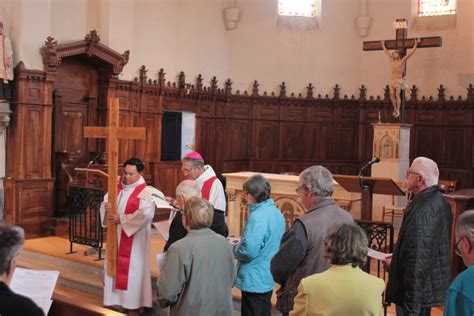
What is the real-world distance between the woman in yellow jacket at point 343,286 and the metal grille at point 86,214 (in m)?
5.47

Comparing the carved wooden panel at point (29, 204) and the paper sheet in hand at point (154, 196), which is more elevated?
the paper sheet in hand at point (154, 196)

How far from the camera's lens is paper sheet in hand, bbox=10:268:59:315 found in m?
2.79

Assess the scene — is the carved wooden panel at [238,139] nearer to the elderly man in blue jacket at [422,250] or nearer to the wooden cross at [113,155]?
the wooden cross at [113,155]

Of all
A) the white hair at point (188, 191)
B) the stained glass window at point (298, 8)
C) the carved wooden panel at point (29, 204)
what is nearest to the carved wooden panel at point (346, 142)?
the stained glass window at point (298, 8)

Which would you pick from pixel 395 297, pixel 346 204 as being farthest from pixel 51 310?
pixel 346 204

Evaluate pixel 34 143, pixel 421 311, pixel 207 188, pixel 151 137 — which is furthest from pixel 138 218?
pixel 151 137

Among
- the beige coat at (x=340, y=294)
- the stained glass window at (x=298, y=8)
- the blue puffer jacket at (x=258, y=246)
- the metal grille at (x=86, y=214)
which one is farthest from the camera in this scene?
the stained glass window at (x=298, y=8)

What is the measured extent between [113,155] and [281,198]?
9.57 ft

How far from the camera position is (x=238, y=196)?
8.08 metres

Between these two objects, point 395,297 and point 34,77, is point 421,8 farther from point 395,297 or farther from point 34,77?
point 395,297

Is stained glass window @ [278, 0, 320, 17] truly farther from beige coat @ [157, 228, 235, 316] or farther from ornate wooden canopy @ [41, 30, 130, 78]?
beige coat @ [157, 228, 235, 316]

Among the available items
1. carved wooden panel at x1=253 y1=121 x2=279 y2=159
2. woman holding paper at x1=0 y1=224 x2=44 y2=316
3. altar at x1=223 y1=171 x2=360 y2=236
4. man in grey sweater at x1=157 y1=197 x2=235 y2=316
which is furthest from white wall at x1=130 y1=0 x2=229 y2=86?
woman holding paper at x1=0 y1=224 x2=44 y2=316

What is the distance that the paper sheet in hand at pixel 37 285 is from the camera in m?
2.79

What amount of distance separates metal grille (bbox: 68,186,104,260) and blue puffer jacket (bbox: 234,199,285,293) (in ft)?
12.6
